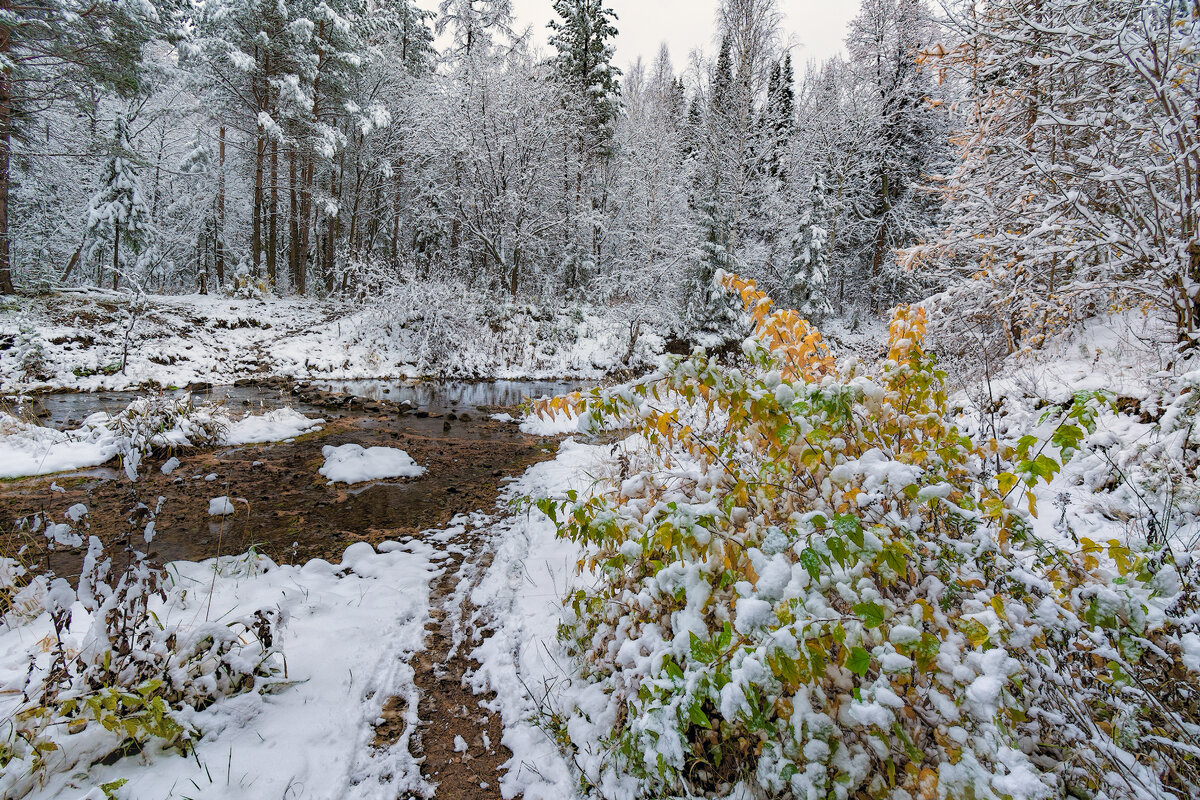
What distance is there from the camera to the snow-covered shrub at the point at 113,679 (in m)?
1.88

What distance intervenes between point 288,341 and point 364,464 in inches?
408

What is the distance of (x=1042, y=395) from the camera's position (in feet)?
14.0

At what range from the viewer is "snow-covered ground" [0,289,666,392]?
10.6 metres

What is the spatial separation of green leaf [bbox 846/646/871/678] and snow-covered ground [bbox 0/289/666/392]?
529 inches

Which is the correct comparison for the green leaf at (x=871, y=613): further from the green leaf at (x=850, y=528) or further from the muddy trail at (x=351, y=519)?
the muddy trail at (x=351, y=519)

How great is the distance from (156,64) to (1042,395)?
21.0m

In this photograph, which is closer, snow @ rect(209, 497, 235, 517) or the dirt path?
the dirt path

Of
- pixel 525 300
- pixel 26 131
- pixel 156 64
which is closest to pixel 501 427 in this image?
pixel 525 300

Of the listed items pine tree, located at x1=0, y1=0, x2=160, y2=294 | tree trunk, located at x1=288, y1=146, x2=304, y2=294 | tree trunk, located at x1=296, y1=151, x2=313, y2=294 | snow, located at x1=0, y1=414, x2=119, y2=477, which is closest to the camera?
snow, located at x1=0, y1=414, x2=119, y2=477

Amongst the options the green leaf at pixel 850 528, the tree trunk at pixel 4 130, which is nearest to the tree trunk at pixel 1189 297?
the green leaf at pixel 850 528

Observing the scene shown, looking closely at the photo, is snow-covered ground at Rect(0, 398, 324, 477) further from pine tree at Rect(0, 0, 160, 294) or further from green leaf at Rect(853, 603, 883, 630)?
pine tree at Rect(0, 0, 160, 294)

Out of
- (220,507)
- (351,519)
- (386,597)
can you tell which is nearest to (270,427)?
(220,507)

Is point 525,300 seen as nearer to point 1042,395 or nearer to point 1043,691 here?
point 1042,395

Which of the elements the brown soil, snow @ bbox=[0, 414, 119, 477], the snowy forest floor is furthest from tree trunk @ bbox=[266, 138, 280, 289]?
the snowy forest floor
